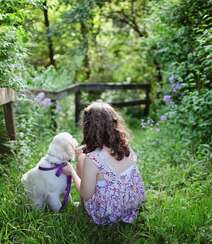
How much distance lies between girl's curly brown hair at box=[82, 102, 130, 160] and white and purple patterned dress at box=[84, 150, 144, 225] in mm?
96

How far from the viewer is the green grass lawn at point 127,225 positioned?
3.37m

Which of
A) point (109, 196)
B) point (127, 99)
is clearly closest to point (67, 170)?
point (109, 196)

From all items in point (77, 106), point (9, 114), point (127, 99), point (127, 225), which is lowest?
point (127, 99)

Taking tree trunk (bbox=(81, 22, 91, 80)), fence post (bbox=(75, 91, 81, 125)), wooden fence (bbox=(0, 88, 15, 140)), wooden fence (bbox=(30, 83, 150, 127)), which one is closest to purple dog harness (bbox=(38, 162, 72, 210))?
wooden fence (bbox=(0, 88, 15, 140))

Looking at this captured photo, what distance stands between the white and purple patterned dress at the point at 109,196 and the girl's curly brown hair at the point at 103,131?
0.32ft

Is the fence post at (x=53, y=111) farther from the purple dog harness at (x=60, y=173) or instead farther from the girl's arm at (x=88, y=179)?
the girl's arm at (x=88, y=179)

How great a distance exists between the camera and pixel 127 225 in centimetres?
360

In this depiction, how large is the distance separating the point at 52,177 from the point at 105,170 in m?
0.50

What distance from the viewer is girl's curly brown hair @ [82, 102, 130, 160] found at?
355 cm

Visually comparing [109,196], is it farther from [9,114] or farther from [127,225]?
[9,114]

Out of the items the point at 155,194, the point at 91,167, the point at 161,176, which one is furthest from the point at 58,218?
the point at 161,176

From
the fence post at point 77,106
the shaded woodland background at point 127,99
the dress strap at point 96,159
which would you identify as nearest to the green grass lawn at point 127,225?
the shaded woodland background at point 127,99

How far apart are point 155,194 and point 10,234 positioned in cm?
142

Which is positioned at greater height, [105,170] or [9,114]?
[9,114]
